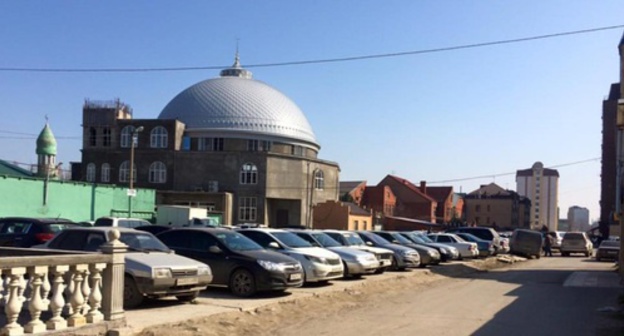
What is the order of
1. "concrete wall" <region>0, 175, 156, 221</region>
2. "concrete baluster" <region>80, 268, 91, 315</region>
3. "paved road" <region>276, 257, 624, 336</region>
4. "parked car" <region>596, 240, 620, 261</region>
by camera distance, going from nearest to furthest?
"concrete baluster" <region>80, 268, 91, 315</region> < "paved road" <region>276, 257, 624, 336</region> < "parked car" <region>596, 240, 620, 261</region> < "concrete wall" <region>0, 175, 156, 221</region>

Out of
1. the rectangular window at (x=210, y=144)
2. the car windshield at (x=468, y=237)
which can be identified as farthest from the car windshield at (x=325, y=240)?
the rectangular window at (x=210, y=144)

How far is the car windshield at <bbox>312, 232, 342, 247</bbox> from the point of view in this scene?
20562 millimetres

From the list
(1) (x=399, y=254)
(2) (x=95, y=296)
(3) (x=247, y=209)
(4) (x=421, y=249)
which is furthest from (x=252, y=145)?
(2) (x=95, y=296)

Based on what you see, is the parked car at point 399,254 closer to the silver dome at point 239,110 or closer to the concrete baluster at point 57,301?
the concrete baluster at point 57,301

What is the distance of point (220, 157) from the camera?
234ft

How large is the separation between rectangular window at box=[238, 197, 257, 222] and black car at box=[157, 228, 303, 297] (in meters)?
54.3

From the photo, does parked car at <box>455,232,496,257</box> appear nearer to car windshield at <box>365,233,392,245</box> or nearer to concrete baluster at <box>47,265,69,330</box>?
car windshield at <box>365,233,392,245</box>

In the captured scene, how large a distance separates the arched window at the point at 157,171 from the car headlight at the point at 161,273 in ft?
203

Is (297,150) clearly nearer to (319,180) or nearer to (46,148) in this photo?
(319,180)

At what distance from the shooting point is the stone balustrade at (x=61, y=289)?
305 inches

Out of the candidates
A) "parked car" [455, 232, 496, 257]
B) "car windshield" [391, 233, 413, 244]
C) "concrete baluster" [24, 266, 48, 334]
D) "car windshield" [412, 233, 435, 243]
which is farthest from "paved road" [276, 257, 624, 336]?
"parked car" [455, 232, 496, 257]

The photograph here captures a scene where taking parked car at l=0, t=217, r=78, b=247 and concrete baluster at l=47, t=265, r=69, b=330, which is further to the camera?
parked car at l=0, t=217, r=78, b=247

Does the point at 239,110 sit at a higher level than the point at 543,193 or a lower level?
higher

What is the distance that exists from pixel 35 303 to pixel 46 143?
220ft
